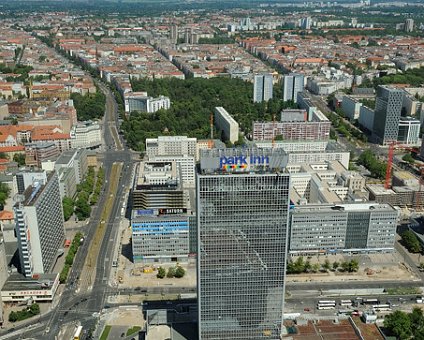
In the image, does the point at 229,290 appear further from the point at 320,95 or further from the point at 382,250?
the point at 320,95

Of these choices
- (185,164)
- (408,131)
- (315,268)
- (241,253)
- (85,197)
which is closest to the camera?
(241,253)

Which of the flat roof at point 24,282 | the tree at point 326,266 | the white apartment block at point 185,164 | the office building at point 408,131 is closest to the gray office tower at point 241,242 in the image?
the tree at point 326,266

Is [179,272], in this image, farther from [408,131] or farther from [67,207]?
[408,131]

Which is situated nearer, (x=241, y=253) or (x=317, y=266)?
(x=241, y=253)

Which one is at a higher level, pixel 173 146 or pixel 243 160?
pixel 243 160

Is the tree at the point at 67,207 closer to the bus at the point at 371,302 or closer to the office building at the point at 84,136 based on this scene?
the office building at the point at 84,136

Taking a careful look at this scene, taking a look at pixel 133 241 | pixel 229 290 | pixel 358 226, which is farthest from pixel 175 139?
pixel 229 290

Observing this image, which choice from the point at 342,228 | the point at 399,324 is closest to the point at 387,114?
the point at 342,228
